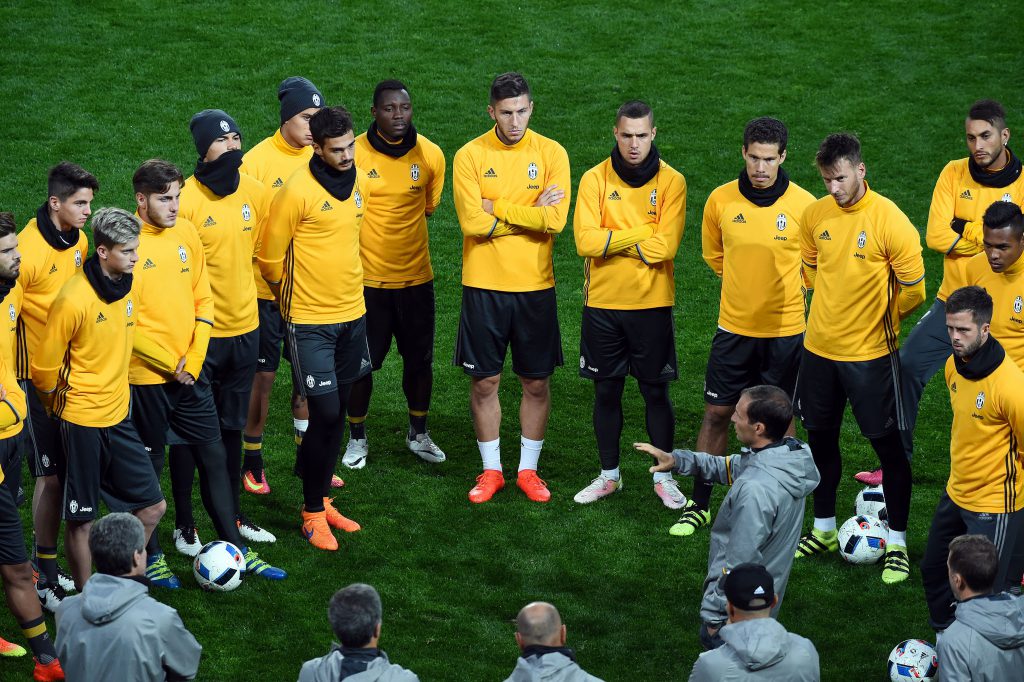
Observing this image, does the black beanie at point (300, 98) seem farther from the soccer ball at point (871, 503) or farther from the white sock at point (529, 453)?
the soccer ball at point (871, 503)

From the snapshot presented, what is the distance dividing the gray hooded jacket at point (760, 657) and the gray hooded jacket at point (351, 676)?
1031 mm

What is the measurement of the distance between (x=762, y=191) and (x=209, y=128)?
3.06 meters

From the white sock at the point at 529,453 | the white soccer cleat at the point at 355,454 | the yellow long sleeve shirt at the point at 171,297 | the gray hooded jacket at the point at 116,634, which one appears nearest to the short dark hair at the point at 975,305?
the white sock at the point at 529,453

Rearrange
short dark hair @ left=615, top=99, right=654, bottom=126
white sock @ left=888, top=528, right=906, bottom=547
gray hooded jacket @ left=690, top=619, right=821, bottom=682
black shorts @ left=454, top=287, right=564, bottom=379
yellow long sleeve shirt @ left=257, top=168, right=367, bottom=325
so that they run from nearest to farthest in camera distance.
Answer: gray hooded jacket @ left=690, top=619, right=821, bottom=682 → yellow long sleeve shirt @ left=257, top=168, right=367, bottom=325 → white sock @ left=888, top=528, right=906, bottom=547 → short dark hair @ left=615, top=99, right=654, bottom=126 → black shorts @ left=454, top=287, right=564, bottom=379

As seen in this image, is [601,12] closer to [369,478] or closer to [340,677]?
[369,478]

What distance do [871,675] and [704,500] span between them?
1.82m

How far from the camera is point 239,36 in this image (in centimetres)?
1559

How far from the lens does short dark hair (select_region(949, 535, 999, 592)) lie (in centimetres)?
499

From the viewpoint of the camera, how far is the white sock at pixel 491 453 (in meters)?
8.35

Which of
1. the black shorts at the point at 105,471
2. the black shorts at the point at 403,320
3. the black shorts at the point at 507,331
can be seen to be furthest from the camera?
the black shorts at the point at 403,320

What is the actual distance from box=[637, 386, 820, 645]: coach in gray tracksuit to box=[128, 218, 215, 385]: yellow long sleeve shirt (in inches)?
101

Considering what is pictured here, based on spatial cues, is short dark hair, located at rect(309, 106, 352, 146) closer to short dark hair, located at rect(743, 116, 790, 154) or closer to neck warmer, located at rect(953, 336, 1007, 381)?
short dark hair, located at rect(743, 116, 790, 154)

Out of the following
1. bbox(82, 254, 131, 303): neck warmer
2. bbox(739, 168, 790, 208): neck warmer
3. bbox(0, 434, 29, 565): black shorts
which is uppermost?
bbox(739, 168, 790, 208): neck warmer

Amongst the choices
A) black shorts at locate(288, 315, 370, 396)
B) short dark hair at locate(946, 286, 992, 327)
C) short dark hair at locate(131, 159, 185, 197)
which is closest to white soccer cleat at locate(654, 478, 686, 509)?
black shorts at locate(288, 315, 370, 396)
